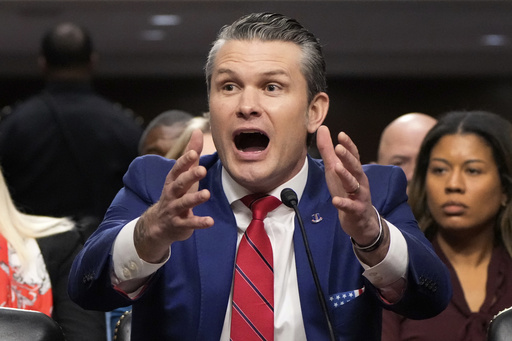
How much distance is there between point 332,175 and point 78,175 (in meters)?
2.16

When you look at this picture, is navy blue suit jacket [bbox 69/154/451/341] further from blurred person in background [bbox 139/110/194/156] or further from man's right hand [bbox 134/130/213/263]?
blurred person in background [bbox 139/110/194/156]

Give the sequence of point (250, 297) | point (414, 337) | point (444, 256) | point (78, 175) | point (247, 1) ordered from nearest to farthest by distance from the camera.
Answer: point (250, 297) < point (414, 337) < point (444, 256) < point (78, 175) < point (247, 1)

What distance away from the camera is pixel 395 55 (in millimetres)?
5051

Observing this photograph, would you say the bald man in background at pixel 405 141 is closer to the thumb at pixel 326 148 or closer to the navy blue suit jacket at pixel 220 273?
the navy blue suit jacket at pixel 220 273

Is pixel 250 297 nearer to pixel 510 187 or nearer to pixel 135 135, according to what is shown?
pixel 510 187

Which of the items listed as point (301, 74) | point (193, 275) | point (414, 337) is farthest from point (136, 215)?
point (414, 337)

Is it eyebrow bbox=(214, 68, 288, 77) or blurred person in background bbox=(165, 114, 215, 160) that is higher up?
eyebrow bbox=(214, 68, 288, 77)

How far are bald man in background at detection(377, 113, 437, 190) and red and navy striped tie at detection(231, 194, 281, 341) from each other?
1.69m

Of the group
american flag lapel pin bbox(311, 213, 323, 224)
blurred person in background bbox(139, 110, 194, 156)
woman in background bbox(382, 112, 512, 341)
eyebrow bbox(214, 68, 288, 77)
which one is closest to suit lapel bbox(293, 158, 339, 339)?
american flag lapel pin bbox(311, 213, 323, 224)

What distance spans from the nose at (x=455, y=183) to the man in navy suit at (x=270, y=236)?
747 millimetres

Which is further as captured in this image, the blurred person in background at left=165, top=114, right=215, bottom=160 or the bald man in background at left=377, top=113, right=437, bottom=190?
the bald man in background at left=377, top=113, right=437, bottom=190

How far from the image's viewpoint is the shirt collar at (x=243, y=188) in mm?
1920

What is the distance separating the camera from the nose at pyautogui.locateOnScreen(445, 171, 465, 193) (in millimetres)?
2646

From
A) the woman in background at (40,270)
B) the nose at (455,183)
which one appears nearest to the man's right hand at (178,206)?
the woman in background at (40,270)
